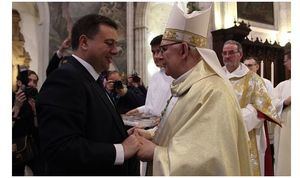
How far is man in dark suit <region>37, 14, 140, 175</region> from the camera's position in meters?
1.75

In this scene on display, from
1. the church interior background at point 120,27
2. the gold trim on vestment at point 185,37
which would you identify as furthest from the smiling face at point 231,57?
the church interior background at point 120,27

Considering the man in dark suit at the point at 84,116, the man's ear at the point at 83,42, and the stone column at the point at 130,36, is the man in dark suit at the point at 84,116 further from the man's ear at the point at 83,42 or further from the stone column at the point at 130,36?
the stone column at the point at 130,36

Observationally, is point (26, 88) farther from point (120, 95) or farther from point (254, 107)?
point (254, 107)

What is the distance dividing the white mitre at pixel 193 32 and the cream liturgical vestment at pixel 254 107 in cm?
175

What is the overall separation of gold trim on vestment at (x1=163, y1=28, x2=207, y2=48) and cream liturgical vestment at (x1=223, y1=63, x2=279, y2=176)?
5.87 ft

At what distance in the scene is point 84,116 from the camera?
6.00ft

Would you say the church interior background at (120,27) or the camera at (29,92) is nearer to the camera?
the camera at (29,92)

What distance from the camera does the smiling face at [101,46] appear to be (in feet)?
6.56

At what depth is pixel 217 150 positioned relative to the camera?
74.2 inches

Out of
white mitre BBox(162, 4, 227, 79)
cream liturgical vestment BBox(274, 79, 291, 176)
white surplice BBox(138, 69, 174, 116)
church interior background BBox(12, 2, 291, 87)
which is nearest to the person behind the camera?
white mitre BBox(162, 4, 227, 79)

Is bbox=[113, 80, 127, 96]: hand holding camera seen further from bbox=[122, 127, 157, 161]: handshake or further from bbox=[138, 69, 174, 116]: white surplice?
bbox=[122, 127, 157, 161]: handshake

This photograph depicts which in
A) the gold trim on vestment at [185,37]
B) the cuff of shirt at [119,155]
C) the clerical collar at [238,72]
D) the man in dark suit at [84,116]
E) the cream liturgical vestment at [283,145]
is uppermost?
the gold trim on vestment at [185,37]

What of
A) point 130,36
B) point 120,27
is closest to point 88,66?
point 130,36

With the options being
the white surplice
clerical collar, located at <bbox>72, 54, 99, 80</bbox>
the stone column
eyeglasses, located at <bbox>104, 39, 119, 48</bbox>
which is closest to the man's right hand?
clerical collar, located at <bbox>72, 54, 99, 80</bbox>
